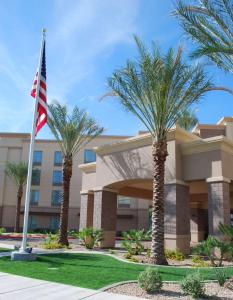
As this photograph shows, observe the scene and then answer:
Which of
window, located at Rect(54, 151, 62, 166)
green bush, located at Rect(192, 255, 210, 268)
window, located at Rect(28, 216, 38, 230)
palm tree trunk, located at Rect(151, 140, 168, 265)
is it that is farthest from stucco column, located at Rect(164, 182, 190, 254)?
window, located at Rect(28, 216, 38, 230)

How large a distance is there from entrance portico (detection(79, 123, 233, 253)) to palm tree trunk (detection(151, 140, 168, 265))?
121 inches

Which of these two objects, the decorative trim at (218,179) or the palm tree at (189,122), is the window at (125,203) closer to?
the palm tree at (189,122)

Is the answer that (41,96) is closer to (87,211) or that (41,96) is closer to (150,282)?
(150,282)

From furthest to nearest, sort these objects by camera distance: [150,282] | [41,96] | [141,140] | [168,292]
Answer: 1. [141,140]
2. [41,96]
3. [168,292]
4. [150,282]

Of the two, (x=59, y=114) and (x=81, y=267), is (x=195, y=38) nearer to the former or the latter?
(x=81, y=267)

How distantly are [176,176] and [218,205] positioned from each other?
107 inches

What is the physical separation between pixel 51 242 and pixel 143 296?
48.7 feet

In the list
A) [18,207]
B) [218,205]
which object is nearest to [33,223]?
[18,207]

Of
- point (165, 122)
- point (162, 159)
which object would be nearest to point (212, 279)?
point (162, 159)

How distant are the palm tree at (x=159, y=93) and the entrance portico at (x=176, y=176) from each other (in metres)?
3.13

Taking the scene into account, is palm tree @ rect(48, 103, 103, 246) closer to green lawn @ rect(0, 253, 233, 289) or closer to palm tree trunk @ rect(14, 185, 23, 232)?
green lawn @ rect(0, 253, 233, 289)

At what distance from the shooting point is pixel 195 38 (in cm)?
1294

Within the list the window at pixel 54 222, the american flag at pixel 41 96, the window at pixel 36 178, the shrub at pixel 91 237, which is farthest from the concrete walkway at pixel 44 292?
the window at pixel 36 178

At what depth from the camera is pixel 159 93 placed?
630 inches
